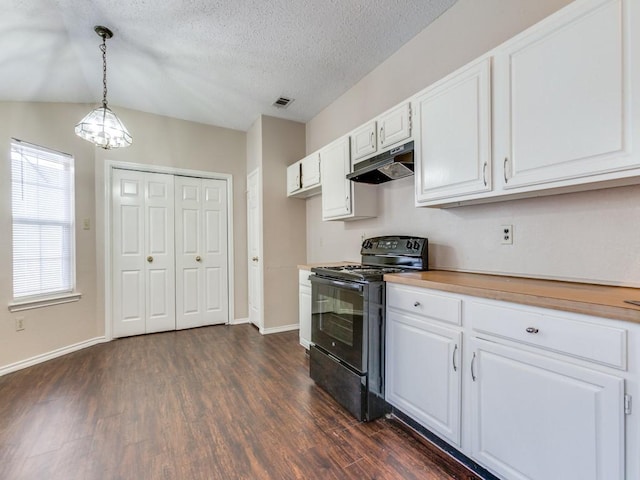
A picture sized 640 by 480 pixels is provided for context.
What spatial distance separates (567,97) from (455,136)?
0.56 metres

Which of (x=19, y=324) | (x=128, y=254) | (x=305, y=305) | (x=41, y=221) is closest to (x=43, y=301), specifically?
(x=19, y=324)

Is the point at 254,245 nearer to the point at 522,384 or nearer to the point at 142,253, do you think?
the point at 142,253

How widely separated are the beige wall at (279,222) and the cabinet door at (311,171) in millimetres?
567

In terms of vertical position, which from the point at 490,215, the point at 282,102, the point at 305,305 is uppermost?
the point at 282,102

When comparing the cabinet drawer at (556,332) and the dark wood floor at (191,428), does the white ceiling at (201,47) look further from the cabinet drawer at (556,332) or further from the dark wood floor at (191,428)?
the dark wood floor at (191,428)

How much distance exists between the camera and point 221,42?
2.57 metres

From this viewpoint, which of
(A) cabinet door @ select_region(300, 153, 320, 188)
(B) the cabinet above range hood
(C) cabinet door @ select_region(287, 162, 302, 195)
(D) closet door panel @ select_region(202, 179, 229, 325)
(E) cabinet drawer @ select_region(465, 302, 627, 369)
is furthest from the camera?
(D) closet door panel @ select_region(202, 179, 229, 325)

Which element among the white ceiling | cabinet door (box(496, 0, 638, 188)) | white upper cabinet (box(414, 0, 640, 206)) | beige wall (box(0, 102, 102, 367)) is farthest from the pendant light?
cabinet door (box(496, 0, 638, 188))

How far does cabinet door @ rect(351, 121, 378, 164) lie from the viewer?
251cm

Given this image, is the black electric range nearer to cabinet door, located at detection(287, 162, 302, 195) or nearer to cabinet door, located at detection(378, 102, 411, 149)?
cabinet door, located at detection(378, 102, 411, 149)

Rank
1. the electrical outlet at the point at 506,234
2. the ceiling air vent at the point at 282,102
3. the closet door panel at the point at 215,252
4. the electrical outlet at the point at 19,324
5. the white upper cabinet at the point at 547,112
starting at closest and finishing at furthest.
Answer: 1. the white upper cabinet at the point at 547,112
2. the electrical outlet at the point at 506,234
3. the electrical outlet at the point at 19,324
4. the ceiling air vent at the point at 282,102
5. the closet door panel at the point at 215,252

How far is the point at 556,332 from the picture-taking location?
3.84 ft

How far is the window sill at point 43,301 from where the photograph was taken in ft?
9.59

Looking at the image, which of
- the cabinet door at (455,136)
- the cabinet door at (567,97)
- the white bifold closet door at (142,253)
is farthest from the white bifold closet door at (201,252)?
the cabinet door at (567,97)
